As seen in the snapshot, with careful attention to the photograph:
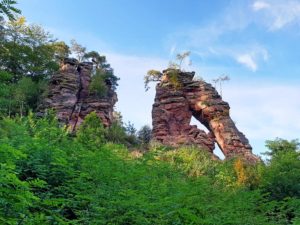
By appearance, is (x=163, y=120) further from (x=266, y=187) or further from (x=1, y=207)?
(x=1, y=207)

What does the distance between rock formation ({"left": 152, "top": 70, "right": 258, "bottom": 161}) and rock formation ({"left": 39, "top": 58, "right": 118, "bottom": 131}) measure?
134 inches

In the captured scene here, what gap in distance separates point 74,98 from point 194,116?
8.42 m

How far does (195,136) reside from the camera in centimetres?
2338

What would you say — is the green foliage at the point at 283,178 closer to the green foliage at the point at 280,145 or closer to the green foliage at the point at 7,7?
the green foliage at the point at 280,145

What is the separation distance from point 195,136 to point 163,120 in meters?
2.32

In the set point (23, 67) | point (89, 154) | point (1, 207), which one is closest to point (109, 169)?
point (89, 154)

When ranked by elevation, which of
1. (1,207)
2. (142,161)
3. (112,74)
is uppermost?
(112,74)

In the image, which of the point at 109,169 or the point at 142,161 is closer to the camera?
the point at 109,169

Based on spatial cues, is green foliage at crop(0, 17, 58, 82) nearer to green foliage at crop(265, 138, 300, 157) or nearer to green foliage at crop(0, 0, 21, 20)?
green foliage at crop(265, 138, 300, 157)

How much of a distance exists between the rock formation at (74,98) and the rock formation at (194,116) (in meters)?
3.41

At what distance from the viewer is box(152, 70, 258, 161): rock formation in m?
22.7

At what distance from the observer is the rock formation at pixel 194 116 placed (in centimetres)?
2272

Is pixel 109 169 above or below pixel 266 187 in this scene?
below

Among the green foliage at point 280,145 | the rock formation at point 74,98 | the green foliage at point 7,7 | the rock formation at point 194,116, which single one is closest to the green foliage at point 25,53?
the rock formation at point 74,98
